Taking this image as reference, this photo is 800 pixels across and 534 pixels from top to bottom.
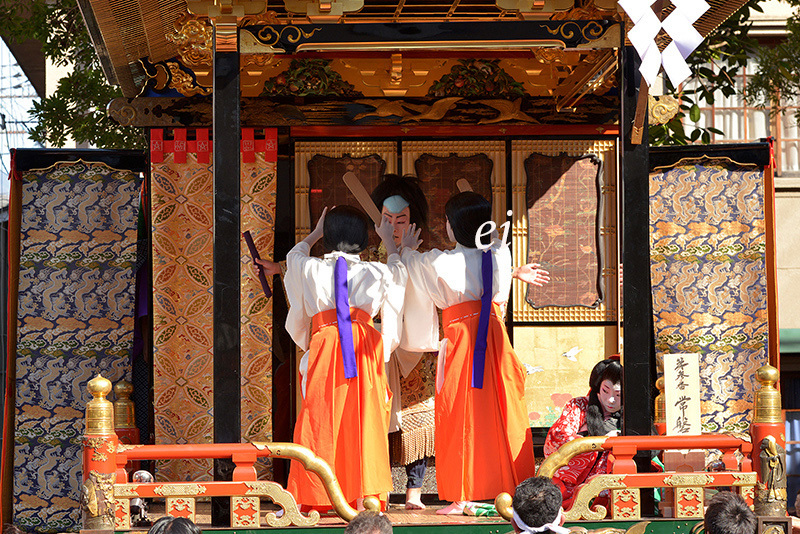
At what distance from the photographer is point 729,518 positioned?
4.08m

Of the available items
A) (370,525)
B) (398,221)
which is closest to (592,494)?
(370,525)

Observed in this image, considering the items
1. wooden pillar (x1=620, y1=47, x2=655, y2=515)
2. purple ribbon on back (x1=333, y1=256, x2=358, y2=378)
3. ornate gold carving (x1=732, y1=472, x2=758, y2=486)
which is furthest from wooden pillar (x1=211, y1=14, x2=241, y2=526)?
ornate gold carving (x1=732, y1=472, x2=758, y2=486)

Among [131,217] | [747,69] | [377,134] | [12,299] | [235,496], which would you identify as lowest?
[235,496]

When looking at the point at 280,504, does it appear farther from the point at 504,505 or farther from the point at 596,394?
the point at 596,394

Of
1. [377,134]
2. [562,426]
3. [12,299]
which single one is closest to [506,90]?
[377,134]

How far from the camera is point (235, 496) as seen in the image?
5715mm

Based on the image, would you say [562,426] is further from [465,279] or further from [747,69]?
[747,69]

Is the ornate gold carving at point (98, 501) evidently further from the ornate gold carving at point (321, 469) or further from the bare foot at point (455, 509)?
the bare foot at point (455, 509)

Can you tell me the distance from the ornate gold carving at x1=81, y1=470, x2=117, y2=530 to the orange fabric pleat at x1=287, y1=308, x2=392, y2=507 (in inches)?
44.9

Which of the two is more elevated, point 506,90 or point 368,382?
point 506,90

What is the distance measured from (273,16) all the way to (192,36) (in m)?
0.85

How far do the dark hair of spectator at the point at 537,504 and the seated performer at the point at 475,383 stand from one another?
201 centimetres

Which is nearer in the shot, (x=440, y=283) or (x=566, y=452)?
(x=566, y=452)

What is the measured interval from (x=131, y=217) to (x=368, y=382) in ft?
8.61
